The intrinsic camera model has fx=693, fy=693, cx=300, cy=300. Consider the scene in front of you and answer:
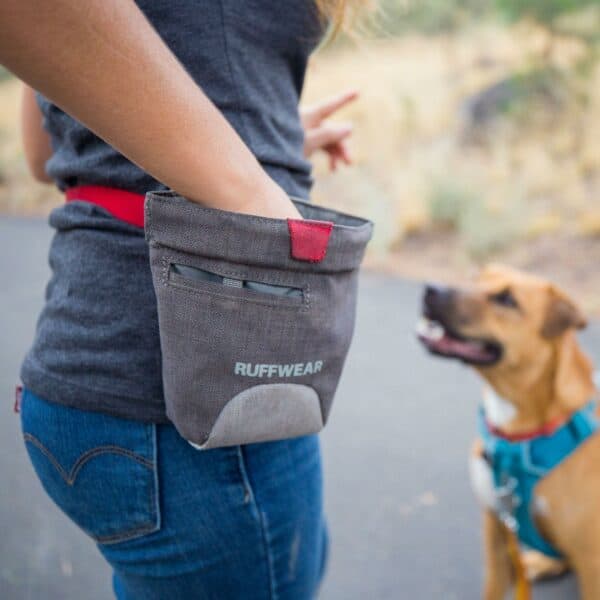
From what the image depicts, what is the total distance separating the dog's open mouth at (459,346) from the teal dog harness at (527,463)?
31 centimetres

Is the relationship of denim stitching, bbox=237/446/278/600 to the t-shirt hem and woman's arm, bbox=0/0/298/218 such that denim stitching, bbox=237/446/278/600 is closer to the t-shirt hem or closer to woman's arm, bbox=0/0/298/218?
the t-shirt hem

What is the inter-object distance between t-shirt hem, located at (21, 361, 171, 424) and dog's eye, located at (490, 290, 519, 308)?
1769 millimetres

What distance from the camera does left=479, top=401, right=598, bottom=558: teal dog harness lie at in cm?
201

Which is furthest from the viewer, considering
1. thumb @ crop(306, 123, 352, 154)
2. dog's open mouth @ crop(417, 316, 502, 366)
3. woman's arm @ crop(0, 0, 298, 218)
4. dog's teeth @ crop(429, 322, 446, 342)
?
dog's teeth @ crop(429, 322, 446, 342)

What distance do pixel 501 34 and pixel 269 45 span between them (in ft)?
42.4

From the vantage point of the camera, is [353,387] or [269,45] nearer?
[269,45]

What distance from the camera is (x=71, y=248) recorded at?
0.82 m

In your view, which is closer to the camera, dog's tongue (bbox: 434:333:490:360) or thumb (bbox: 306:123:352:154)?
thumb (bbox: 306:123:352:154)

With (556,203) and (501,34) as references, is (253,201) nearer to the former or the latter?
(556,203)

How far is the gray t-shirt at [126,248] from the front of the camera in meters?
0.77

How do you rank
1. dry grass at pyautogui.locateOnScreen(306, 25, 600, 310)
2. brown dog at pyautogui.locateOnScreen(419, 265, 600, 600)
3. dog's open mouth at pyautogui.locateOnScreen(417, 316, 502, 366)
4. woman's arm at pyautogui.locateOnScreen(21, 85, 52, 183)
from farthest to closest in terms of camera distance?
dry grass at pyautogui.locateOnScreen(306, 25, 600, 310)
dog's open mouth at pyautogui.locateOnScreen(417, 316, 502, 366)
brown dog at pyautogui.locateOnScreen(419, 265, 600, 600)
woman's arm at pyautogui.locateOnScreen(21, 85, 52, 183)

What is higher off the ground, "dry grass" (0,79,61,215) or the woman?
the woman

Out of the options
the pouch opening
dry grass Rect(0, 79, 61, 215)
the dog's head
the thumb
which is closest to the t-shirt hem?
the pouch opening

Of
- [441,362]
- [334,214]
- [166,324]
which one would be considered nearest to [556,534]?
[334,214]
